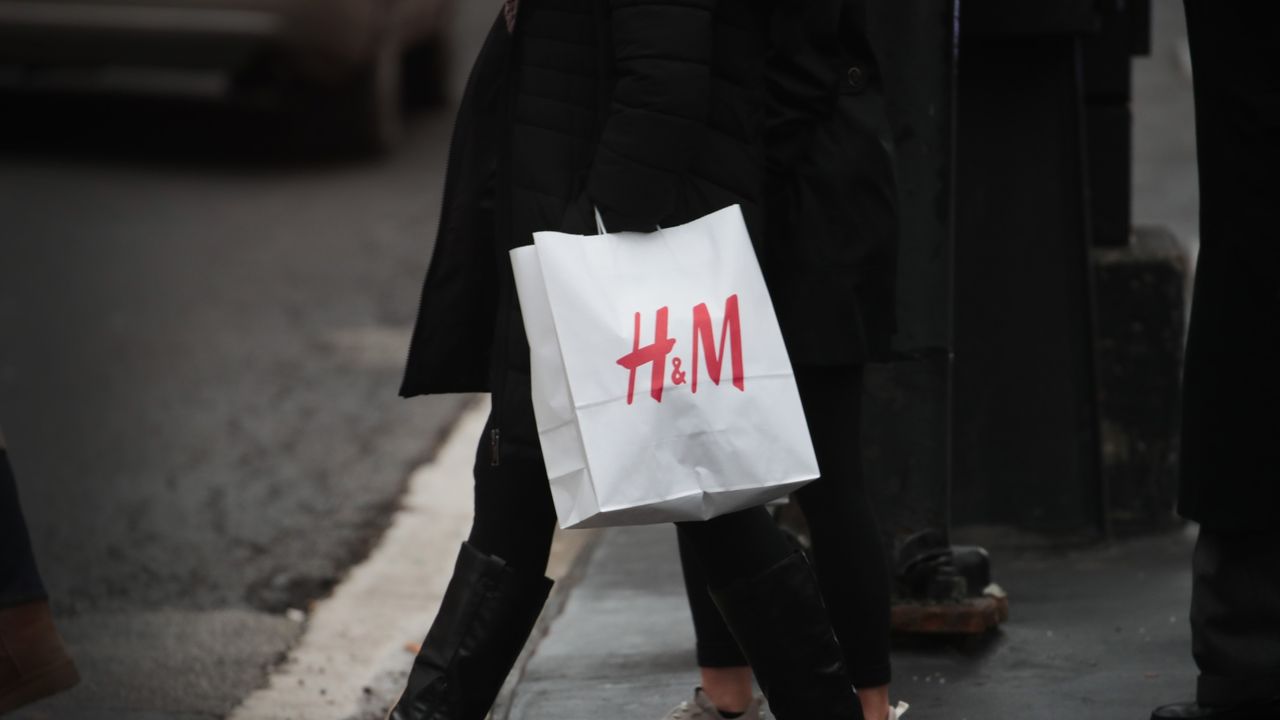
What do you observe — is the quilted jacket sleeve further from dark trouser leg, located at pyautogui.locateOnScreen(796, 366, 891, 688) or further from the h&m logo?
dark trouser leg, located at pyautogui.locateOnScreen(796, 366, 891, 688)

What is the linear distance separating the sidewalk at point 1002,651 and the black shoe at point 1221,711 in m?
0.21

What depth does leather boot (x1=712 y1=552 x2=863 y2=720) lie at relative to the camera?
2830 millimetres

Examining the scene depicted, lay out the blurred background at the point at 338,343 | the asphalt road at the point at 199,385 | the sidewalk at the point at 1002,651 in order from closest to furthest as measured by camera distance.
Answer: the sidewalk at the point at 1002,651, the blurred background at the point at 338,343, the asphalt road at the point at 199,385

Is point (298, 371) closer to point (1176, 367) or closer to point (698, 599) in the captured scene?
point (1176, 367)

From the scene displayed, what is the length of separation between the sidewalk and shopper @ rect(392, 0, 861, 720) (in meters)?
0.57

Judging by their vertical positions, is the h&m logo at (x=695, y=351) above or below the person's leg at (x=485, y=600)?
above

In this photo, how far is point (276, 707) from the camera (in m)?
3.70

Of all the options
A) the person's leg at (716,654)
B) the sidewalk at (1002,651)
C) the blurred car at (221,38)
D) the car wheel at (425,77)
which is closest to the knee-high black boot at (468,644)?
the person's leg at (716,654)

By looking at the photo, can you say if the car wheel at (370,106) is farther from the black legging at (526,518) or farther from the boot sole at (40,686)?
the black legging at (526,518)

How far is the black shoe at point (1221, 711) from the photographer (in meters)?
2.98

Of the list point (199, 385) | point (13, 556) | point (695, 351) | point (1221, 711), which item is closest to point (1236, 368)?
point (1221, 711)

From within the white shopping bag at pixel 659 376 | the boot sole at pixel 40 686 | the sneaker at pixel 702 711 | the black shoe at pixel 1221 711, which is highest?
the white shopping bag at pixel 659 376

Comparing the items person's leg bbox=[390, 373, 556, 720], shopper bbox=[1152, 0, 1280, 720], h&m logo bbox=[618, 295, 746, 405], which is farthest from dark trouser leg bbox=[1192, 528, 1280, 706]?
person's leg bbox=[390, 373, 556, 720]

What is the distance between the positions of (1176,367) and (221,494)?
260 centimetres
